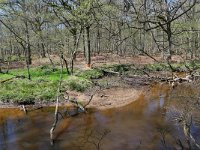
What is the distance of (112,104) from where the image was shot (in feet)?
72.8

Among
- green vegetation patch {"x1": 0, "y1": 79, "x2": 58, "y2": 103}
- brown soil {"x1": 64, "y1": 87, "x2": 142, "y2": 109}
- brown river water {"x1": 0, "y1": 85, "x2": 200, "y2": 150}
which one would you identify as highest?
green vegetation patch {"x1": 0, "y1": 79, "x2": 58, "y2": 103}

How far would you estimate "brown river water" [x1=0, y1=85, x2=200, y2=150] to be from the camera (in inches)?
587

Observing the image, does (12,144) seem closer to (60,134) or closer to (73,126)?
(60,134)

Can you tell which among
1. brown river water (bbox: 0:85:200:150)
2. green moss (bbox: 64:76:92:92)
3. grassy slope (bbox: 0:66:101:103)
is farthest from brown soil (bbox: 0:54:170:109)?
brown river water (bbox: 0:85:200:150)

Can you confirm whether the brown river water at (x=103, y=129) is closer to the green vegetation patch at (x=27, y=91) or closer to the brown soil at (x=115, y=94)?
the brown soil at (x=115, y=94)

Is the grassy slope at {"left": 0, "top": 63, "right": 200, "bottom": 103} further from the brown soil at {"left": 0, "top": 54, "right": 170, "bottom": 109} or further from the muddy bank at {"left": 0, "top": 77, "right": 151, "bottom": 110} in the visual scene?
the brown soil at {"left": 0, "top": 54, "right": 170, "bottom": 109}

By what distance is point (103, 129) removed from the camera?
17.1 meters

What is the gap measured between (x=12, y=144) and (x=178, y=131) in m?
8.39

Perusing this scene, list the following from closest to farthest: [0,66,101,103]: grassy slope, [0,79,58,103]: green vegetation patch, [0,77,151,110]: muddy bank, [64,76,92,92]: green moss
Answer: [0,77,151,110]: muddy bank
[0,79,58,103]: green vegetation patch
[0,66,101,103]: grassy slope
[64,76,92,92]: green moss

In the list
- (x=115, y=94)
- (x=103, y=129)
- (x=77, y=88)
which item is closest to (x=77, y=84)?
(x=77, y=88)

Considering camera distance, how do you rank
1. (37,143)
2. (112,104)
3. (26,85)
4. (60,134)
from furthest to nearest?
(26,85)
(112,104)
(60,134)
(37,143)

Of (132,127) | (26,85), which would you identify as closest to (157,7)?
(132,127)

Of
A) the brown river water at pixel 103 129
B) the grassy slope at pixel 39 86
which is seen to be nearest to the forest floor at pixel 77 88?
the grassy slope at pixel 39 86

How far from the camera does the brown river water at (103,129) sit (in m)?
14.9
